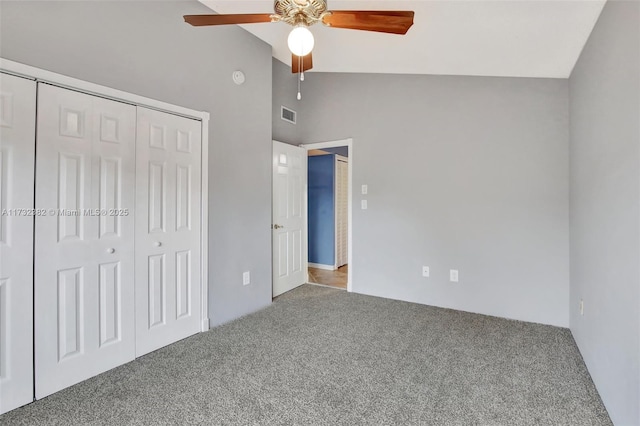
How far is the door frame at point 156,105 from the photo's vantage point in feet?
5.53

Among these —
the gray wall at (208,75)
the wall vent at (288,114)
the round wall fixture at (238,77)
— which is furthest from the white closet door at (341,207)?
the round wall fixture at (238,77)

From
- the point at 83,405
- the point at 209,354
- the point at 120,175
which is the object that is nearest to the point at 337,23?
the point at 120,175

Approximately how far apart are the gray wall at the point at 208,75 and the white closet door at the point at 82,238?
0.26 metres

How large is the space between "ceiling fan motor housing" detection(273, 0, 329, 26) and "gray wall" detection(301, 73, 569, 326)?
207cm

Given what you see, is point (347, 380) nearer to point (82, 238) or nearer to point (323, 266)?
point (82, 238)

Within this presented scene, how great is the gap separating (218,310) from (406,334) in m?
1.68

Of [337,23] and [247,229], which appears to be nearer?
[337,23]

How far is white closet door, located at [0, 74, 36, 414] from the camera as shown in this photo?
5.36 feet

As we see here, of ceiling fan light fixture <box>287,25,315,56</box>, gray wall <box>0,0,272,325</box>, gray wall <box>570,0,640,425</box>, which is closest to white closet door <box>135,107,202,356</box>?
gray wall <box>0,0,272,325</box>

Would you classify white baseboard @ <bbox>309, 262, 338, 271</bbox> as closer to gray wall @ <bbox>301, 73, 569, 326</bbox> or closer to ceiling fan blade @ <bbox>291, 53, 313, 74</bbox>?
gray wall @ <bbox>301, 73, 569, 326</bbox>

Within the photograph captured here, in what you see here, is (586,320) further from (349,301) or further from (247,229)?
(247,229)

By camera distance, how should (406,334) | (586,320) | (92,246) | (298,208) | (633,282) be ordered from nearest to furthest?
(633,282) → (92,246) → (586,320) → (406,334) → (298,208)

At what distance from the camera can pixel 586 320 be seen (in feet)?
7.11

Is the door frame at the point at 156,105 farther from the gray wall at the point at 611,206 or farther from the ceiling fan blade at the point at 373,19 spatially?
the gray wall at the point at 611,206
